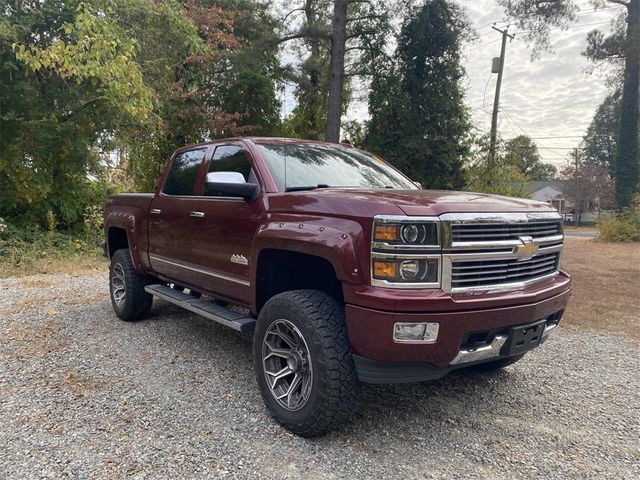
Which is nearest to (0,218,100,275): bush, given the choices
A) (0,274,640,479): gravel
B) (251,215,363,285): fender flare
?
(0,274,640,479): gravel

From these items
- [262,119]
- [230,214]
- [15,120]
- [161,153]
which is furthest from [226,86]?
[230,214]

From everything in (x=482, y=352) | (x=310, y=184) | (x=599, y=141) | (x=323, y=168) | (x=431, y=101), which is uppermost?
(x=599, y=141)

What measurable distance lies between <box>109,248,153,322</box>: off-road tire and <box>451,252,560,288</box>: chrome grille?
396cm

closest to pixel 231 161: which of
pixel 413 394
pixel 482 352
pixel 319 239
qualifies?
pixel 319 239

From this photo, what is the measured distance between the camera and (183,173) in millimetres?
4887

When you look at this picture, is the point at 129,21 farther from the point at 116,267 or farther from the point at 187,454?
the point at 187,454

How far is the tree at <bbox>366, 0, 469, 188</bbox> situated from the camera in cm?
1502

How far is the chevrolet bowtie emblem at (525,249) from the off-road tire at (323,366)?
1150 millimetres

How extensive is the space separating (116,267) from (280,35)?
40.7 ft

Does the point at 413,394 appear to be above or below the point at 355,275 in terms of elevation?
below

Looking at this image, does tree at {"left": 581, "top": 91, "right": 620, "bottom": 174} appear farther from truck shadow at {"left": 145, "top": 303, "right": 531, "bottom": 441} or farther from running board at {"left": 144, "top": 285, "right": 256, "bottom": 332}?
running board at {"left": 144, "top": 285, "right": 256, "bottom": 332}

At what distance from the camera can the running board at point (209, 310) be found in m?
3.64

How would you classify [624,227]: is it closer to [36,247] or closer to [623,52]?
[623,52]

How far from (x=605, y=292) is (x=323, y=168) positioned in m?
6.20
